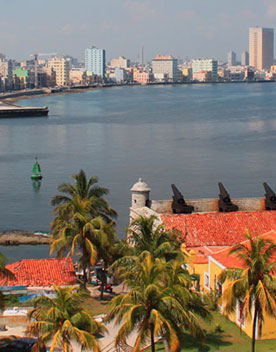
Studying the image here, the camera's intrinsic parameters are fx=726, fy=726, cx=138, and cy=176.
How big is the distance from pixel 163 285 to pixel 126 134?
6068 centimetres

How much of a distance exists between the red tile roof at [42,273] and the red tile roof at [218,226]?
2.81 m

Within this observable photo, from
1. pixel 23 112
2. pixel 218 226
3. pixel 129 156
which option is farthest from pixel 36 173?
pixel 23 112

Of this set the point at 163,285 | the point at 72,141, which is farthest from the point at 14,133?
the point at 163,285

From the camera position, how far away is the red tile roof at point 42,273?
57.4 feet

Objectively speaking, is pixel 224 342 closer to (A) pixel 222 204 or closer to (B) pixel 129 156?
(A) pixel 222 204

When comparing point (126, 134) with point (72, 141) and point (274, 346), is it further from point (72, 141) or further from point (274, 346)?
point (274, 346)

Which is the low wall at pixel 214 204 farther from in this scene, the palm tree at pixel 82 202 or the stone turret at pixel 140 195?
the palm tree at pixel 82 202

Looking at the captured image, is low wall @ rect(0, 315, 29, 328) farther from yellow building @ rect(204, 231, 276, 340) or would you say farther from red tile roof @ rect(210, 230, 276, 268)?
red tile roof @ rect(210, 230, 276, 268)

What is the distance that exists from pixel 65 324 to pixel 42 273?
304 inches

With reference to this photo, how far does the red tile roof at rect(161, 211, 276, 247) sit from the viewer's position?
18578mm

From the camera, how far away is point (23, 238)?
28.5m

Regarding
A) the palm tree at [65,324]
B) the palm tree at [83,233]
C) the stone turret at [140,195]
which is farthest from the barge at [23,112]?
the palm tree at [65,324]

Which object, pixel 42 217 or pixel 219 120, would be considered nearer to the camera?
pixel 42 217

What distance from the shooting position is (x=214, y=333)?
47.0 feet
